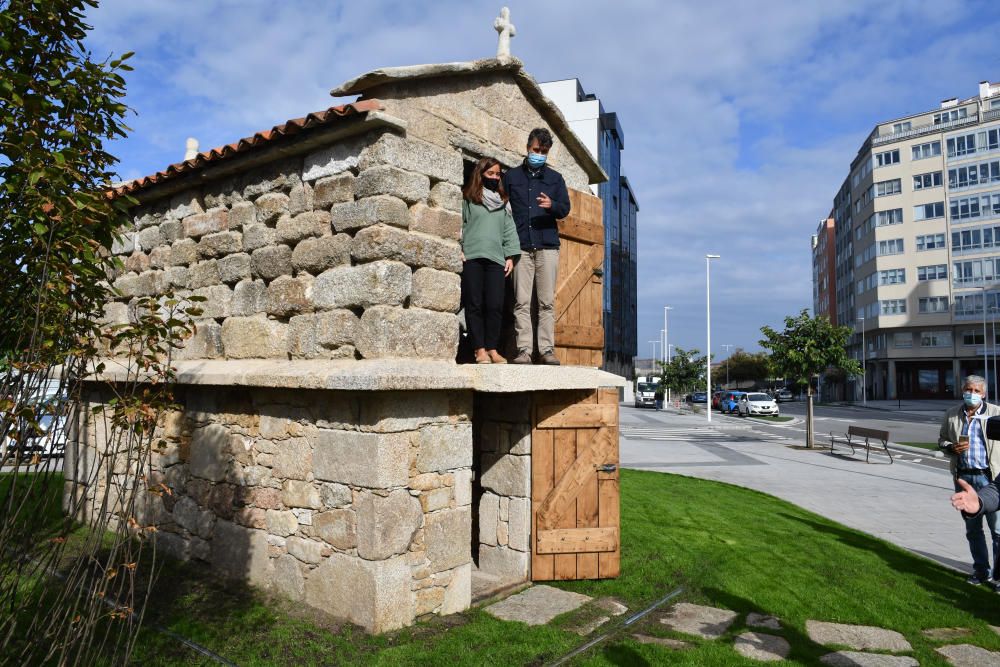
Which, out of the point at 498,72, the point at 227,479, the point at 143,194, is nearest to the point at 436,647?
the point at 227,479

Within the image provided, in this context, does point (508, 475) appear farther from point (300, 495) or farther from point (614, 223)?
point (614, 223)

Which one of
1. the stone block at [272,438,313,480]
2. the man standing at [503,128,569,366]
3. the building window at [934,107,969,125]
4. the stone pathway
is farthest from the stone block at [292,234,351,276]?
the building window at [934,107,969,125]

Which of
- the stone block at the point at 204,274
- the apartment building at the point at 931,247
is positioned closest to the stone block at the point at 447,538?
the stone block at the point at 204,274

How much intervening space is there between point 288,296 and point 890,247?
54466mm

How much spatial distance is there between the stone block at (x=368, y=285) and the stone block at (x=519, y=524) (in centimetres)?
253

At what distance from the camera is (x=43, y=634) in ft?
8.55

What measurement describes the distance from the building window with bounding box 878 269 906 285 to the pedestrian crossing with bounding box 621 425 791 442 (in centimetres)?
3139

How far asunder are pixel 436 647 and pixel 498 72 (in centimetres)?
477

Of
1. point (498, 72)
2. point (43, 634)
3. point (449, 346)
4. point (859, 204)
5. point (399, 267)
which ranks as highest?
point (859, 204)

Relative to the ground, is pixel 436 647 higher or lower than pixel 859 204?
lower

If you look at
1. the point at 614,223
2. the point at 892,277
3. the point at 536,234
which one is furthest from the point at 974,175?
the point at 536,234

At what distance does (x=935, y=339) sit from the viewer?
155ft

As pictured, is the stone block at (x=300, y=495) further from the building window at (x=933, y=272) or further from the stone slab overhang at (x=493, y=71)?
the building window at (x=933, y=272)

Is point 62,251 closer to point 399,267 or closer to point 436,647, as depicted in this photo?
point 399,267
